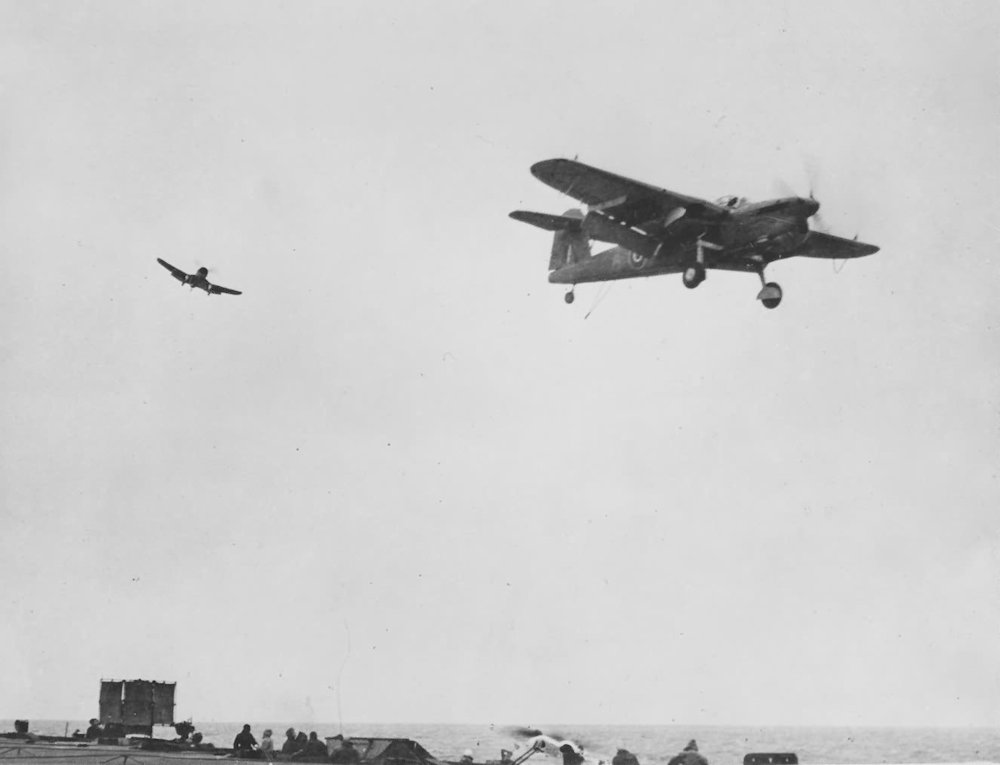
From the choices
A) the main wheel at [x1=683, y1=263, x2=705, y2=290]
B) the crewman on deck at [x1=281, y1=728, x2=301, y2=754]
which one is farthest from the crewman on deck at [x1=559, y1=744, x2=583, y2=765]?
the main wheel at [x1=683, y1=263, x2=705, y2=290]

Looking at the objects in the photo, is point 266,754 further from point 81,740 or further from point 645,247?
point 645,247

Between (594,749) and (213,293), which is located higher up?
(213,293)

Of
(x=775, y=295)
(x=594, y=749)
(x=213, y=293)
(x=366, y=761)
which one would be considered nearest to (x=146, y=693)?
(x=366, y=761)

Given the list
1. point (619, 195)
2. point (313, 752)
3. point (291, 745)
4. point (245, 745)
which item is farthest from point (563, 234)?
point (245, 745)

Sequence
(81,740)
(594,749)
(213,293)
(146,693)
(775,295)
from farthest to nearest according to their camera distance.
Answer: (594,749), (213,293), (775,295), (146,693), (81,740)

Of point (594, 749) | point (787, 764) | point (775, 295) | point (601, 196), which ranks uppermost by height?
point (601, 196)

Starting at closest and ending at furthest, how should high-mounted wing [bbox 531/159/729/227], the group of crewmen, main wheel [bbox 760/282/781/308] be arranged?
the group of crewmen
high-mounted wing [bbox 531/159/729/227]
main wheel [bbox 760/282/781/308]

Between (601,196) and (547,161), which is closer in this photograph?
(547,161)

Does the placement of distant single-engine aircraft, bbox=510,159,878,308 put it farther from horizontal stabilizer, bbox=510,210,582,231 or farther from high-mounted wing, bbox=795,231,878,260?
horizontal stabilizer, bbox=510,210,582,231
